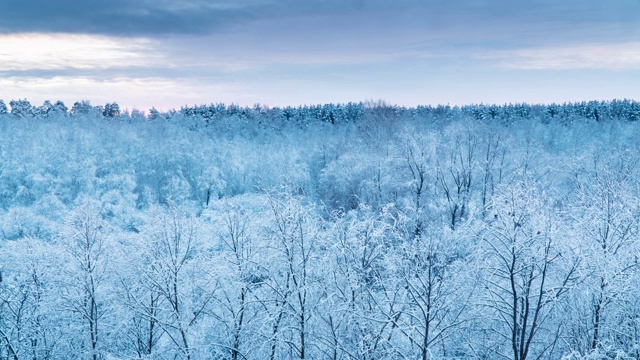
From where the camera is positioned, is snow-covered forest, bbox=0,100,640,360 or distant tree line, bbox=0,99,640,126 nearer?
snow-covered forest, bbox=0,100,640,360

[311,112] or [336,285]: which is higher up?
[311,112]

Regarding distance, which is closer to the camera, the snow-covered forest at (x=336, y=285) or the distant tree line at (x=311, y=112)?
the snow-covered forest at (x=336, y=285)

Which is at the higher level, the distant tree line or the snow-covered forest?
the distant tree line

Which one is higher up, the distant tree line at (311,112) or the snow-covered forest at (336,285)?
the distant tree line at (311,112)

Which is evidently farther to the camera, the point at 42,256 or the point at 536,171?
the point at 536,171

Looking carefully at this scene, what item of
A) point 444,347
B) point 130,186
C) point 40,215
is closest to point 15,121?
point 130,186

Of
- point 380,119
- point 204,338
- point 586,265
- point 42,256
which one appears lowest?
point 204,338

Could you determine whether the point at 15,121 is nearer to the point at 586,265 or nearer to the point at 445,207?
the point at 445,207

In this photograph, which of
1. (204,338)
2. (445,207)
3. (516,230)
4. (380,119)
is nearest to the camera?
(516,230)

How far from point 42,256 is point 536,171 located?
35.8m

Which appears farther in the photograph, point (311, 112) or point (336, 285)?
point (311, 112)

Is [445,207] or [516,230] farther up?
[516,230]

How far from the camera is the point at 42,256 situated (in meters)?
24.3

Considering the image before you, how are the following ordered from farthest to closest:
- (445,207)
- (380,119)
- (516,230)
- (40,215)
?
(380,119) → (40,215) → (445,207) → (516,230)
